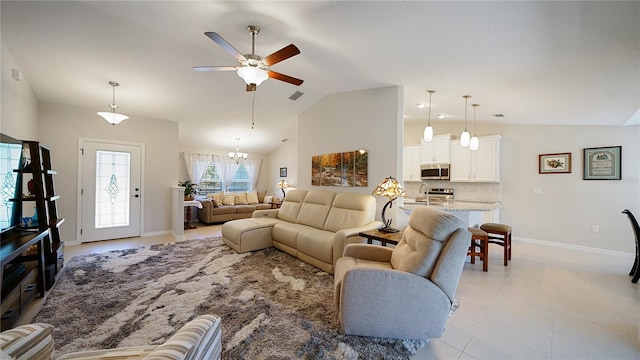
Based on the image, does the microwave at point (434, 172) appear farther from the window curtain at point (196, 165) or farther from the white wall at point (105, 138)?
the window curtain at point (196, 165)

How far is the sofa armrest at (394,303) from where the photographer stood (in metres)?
1.81

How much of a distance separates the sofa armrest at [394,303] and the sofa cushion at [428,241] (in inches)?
3.8

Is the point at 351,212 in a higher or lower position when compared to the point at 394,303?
higher

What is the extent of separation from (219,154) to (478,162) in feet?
23.3

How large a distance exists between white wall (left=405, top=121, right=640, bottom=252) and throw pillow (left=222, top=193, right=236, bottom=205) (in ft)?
20.1

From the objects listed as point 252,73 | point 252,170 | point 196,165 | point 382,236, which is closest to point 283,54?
point 252,73

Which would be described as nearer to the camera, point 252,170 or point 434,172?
point 434,172

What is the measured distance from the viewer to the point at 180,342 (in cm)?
89

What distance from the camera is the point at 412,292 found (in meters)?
1.80

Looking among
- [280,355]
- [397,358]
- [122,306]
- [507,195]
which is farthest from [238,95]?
[507,195]

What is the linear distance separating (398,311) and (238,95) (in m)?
4.28

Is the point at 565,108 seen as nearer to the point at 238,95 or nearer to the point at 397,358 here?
the point at 397,358

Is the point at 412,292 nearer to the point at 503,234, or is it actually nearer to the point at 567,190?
the point at 503,234

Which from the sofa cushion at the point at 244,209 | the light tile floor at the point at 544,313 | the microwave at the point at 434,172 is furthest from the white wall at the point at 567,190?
the sofa cushion at the point at 244,209
